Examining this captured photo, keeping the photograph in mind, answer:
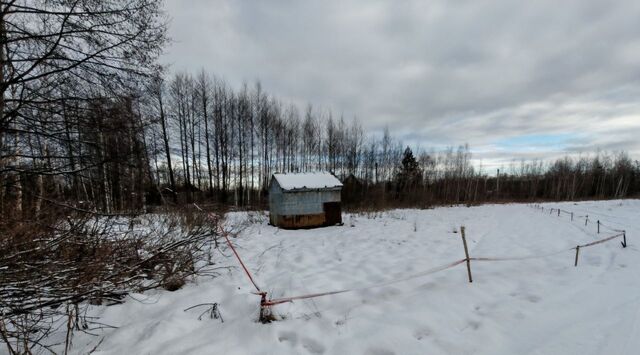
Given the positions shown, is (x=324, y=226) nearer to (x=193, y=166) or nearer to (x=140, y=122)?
(x=140, y=122)

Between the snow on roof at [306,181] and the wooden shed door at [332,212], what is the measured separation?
1043 millimetres

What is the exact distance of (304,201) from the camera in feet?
47.5

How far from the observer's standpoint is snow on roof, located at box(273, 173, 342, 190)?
1435 centimetres

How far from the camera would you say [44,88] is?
474 centimetres

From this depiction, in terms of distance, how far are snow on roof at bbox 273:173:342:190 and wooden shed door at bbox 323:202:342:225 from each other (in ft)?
3.42

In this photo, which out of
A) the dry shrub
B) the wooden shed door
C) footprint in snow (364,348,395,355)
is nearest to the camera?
the dry shrub

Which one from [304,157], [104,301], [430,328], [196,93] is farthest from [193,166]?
[430,328]

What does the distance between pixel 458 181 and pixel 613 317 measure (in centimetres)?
5407

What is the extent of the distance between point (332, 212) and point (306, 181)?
218cm

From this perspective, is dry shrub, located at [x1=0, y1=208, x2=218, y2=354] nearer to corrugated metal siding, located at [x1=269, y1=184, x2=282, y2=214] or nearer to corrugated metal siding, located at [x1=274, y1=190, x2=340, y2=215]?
corrugated metal siding, located at [x1=274, y1=190, x2=340, y2=215]

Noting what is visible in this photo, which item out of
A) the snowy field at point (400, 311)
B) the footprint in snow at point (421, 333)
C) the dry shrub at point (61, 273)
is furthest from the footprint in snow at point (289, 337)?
the dry shrub at point (61, 273)

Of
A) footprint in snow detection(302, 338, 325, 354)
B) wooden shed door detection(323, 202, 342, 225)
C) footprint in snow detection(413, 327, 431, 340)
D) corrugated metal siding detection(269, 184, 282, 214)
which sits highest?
corrugated metal siding detection(269, 184, 282, 214)

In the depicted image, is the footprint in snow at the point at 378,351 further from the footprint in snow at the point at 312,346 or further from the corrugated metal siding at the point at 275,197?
the corrugated metal siding at the point at 275,197

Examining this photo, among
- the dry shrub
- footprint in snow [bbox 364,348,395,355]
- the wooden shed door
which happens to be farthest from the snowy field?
the wooden shed door
